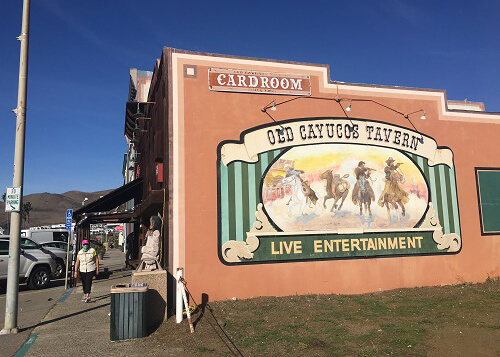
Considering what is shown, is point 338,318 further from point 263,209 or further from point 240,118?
point 240,118

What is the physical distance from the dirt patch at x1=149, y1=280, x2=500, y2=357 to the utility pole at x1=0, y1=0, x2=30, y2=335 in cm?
293

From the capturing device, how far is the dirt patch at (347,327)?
6.66 meters

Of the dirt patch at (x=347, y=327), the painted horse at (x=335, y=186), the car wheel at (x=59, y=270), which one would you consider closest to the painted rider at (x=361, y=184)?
the painted horse at (x=335, y=186)

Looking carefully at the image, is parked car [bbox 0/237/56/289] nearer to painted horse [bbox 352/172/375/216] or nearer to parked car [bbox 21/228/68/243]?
parked car [bbox 21/228/68/243]

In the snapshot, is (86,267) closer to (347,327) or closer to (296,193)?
(296,193)

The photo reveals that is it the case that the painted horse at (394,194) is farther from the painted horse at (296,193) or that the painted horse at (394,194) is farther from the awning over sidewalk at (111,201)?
the awning over sidewalk at (111,201)

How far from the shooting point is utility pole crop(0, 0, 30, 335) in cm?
810

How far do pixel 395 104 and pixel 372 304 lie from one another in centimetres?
586

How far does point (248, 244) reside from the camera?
33.5ft

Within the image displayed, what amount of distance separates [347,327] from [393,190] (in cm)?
502

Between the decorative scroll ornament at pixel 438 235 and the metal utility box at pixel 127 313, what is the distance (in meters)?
8.09

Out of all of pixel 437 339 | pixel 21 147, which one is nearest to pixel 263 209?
pixel 437 339

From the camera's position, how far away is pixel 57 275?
17750 mm

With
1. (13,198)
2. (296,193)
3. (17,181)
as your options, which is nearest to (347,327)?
(296,193)
